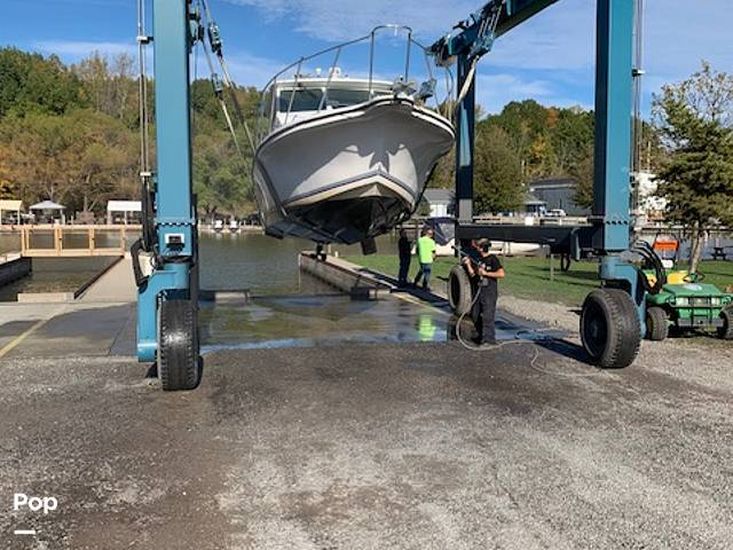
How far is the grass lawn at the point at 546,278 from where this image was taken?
52.7ft

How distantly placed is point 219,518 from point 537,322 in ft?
28.2

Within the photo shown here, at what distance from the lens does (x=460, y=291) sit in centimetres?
1323

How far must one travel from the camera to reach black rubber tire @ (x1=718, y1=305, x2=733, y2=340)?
34.0 ft

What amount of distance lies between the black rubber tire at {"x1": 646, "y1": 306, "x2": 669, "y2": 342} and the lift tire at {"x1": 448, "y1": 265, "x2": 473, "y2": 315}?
329cm

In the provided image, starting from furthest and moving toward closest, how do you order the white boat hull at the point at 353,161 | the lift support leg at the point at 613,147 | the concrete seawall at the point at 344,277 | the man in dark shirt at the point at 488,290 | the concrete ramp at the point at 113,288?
the concrete seawall at the point at 344,277
the concrete ramp at the point at 113,288
the white boat hull at the point at 353,161
the man in dark shirt at the point at 488,290
the lift support leg at the point at 613,147

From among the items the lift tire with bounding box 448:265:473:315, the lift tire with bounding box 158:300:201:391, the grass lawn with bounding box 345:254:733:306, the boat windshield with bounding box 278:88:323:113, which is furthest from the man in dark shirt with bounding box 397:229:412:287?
the lift tire with bounding box 158:300:201:391

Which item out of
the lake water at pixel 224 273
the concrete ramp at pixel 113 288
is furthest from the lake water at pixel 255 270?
the concrete ramp at pixel 113 288

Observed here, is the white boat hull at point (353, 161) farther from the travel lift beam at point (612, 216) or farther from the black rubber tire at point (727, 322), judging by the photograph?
the black rubber tire at point (727, 322)

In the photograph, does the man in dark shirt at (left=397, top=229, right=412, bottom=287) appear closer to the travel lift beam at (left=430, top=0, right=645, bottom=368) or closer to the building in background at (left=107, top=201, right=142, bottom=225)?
the travel lift beam at (left=430, top=0, right=645, bottom=368)

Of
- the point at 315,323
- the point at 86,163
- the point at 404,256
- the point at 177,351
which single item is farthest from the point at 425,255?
the point at 86,163

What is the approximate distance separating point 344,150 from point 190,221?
10.9 ft

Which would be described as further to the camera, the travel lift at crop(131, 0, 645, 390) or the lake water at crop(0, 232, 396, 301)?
the lake water at crop(0, 232, 396, 301)

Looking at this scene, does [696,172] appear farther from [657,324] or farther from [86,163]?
[86,163]

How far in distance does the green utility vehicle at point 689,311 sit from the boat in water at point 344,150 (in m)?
4.10
